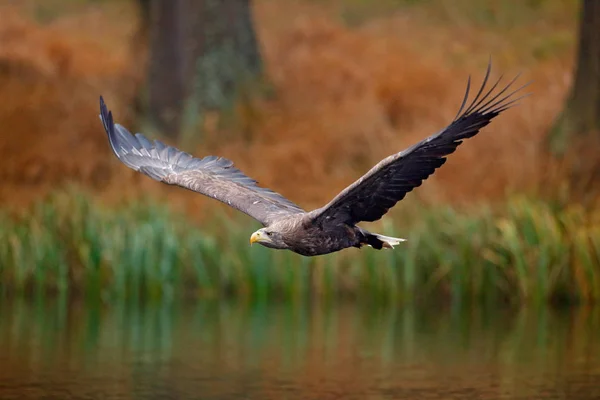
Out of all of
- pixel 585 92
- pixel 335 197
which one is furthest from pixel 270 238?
pixel 585 92

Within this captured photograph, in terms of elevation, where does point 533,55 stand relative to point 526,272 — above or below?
above

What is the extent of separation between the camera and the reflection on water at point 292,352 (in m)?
11.9

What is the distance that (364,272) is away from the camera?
1584cm

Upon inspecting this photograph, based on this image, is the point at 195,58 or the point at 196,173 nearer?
the point at 196,173

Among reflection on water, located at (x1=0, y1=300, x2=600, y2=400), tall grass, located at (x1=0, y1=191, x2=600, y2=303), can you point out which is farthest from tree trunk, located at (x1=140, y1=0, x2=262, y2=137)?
reflection on water, located at (x1=0, y1=300, x2=600, y2=400)

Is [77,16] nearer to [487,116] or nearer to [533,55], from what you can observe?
[533,55]

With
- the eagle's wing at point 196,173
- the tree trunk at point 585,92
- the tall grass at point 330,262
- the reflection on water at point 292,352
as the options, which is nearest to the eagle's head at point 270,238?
the eagle's wing at point 196,173

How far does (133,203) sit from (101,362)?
4.33 meters

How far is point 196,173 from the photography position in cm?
1220

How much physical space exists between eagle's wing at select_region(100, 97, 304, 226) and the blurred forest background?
3330 millimetres

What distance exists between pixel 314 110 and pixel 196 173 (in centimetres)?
1062

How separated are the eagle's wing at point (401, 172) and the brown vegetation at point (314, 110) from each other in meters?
6.79

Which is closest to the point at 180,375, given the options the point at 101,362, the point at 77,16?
the point at 101,362

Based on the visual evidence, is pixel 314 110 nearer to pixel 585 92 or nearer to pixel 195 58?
pixel 195 58
